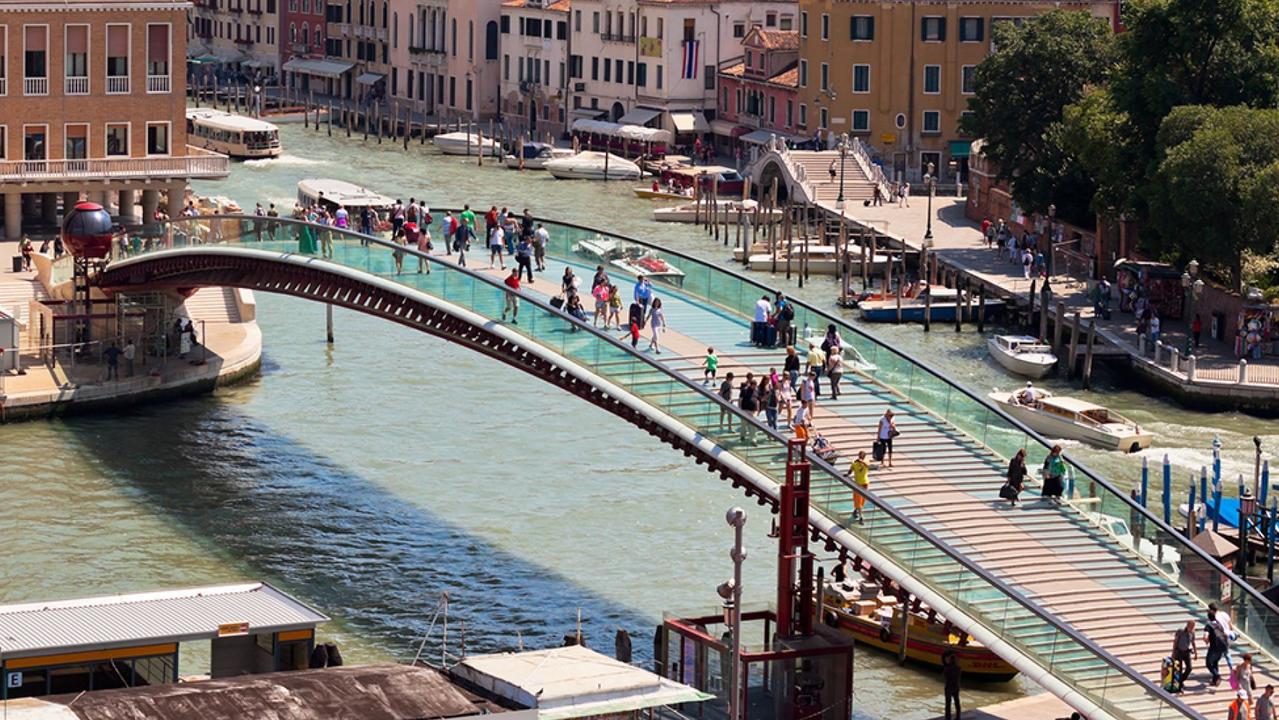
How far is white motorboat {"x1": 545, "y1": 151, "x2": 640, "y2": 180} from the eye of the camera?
11812 cm

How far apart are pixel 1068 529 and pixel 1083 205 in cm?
4628

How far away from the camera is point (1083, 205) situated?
90000 millimetres

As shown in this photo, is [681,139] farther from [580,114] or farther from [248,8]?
[248,8]

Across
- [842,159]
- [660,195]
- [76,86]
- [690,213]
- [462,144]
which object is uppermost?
[76,86]

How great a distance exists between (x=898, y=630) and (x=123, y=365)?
27.4m

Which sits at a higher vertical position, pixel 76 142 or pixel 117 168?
pixel 76 142

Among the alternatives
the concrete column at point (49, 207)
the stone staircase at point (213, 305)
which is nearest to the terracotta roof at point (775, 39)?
the concrete column at point (49, 207)

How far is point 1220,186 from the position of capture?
73875 mm

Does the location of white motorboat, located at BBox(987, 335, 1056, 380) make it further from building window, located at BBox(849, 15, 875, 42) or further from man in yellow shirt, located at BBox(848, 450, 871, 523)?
building window, located at BBox(849, 15, 875, 42)

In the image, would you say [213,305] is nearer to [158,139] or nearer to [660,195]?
[158,139]

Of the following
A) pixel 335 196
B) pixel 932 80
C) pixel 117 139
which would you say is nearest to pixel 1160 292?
pixel 335 196

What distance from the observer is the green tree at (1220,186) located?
73.4m

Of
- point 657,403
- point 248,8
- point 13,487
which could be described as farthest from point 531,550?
point 248,8

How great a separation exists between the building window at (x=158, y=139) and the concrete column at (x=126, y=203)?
1.75m
